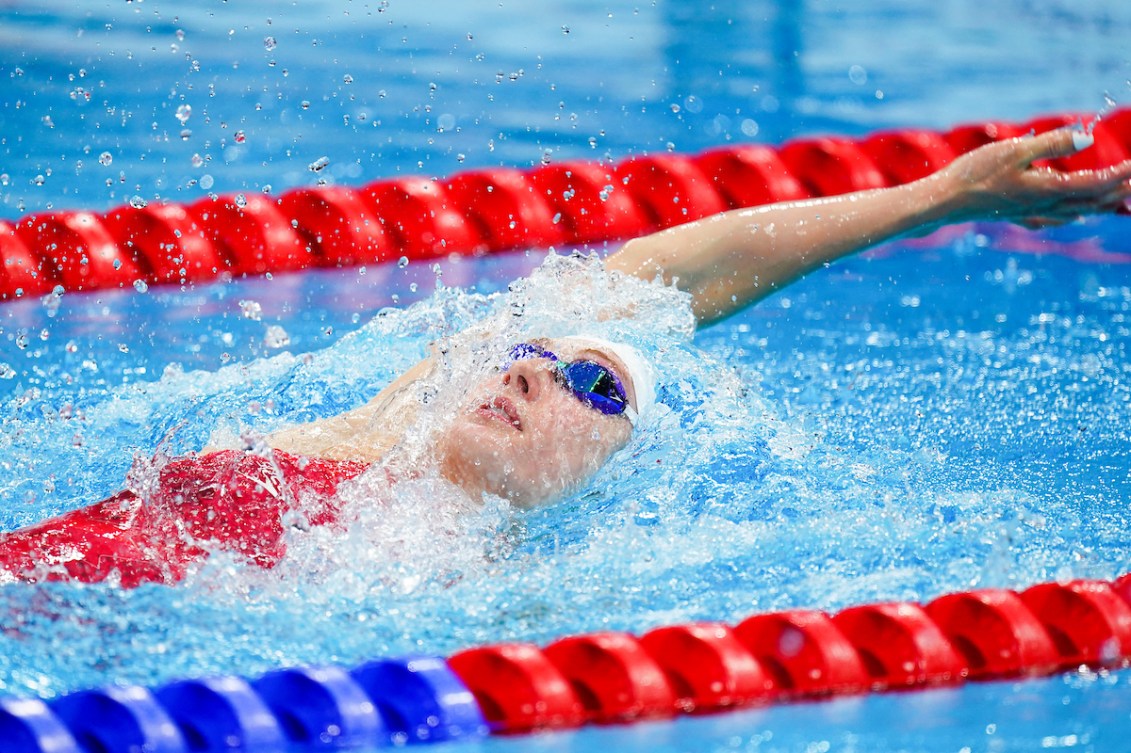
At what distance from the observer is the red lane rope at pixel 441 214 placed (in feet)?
10.9

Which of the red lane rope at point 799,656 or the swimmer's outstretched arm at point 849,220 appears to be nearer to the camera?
the red lane rope at point 799,656

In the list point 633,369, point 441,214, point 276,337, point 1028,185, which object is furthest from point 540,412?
point 441,214

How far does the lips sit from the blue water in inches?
5.8

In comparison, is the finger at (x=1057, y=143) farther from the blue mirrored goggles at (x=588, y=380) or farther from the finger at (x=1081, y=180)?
the blue mirrored goggles at (x=588, y=380)

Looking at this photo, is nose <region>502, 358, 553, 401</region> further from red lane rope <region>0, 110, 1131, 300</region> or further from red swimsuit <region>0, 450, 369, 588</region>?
red lane rope <region>0, 110, 1131, 300</region>

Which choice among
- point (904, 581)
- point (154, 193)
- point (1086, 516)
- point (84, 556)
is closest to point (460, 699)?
point (84, 556)

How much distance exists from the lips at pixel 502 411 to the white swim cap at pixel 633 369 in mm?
166

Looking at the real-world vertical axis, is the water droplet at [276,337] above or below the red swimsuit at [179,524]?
above

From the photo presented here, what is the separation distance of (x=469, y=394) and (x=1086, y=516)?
3.51 ft

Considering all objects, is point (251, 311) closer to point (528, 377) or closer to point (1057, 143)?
point (528, 377)

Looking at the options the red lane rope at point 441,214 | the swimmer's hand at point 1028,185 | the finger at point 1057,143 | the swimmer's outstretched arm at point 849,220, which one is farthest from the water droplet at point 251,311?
the finger at point 1057,143

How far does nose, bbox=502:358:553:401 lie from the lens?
6.90 ft

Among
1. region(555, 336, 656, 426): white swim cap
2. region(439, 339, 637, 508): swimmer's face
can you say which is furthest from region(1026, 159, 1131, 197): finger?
region(439, 339, 637, 508): swimmer's face

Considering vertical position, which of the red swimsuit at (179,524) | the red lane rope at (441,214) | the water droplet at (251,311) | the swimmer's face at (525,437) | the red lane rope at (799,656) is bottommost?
the red lane rope at (799,656)
